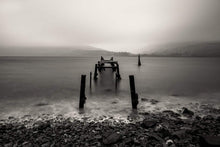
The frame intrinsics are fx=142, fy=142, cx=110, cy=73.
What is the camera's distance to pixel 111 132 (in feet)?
17.7

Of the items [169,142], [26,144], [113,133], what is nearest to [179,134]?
[169,142]

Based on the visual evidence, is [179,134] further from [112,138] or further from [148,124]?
[112,138]

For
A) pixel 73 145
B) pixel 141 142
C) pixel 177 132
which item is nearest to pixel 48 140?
pixel 73 145

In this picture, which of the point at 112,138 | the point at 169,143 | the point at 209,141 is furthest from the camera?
the point at 112,138

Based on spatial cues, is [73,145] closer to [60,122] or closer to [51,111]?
[60,122]

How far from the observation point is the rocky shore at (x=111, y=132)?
4.69 m

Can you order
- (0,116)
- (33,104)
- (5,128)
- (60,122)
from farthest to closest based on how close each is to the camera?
(33,104) < (0,116) < (60,122) < (5,128)

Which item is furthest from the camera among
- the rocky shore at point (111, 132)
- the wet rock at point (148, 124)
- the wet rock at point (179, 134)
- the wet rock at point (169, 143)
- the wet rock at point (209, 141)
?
the wet rock at point (148, 124)

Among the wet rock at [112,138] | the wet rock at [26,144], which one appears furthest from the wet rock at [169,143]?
the wet rock at [26,144]

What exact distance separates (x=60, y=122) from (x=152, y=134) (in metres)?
4.04

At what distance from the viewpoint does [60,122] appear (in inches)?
255

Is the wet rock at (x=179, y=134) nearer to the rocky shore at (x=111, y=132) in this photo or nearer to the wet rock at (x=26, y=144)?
the rocky shore at (x=111, y=132)

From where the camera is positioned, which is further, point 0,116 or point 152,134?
point 0,116

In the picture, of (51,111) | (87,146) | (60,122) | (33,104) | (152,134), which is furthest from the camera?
(33,104)
